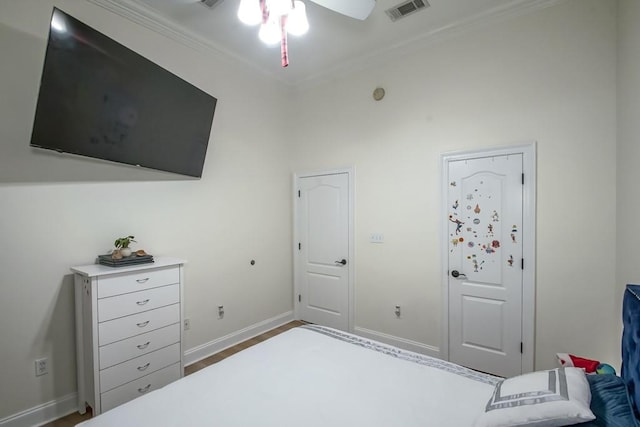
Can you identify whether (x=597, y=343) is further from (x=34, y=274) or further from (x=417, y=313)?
(x=34, y=274)

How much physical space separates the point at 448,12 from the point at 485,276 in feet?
7.48

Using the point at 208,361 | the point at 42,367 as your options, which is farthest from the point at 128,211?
the point at 208,361

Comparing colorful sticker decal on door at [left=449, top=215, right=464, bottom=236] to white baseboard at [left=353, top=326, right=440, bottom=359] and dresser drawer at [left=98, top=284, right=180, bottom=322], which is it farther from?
dresser drawer at [left=98, top=284, right=180, bottom=322]

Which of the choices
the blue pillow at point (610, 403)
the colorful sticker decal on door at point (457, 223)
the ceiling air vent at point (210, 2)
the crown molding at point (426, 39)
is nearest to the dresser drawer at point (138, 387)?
the blue pillow at point (610, 403)

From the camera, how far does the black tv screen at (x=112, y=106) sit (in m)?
1.76

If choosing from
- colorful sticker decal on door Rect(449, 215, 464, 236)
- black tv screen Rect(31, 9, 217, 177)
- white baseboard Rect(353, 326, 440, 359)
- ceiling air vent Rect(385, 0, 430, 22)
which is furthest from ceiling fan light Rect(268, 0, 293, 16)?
white baseboard Rect(353, 326, 440, 359)

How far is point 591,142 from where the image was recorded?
221cm

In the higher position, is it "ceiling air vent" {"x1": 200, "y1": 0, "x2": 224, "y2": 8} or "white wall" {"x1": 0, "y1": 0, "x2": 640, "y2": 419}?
"ceiling air vent" {"x1": 200, "y1": 0, "x2": 224, "y2": 8}

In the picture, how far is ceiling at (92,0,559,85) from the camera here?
2.44 meters

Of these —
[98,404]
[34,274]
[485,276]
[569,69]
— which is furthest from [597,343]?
[34,274]

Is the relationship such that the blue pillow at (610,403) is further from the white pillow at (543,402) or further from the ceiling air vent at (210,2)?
the ceiling air vent at (210,2)

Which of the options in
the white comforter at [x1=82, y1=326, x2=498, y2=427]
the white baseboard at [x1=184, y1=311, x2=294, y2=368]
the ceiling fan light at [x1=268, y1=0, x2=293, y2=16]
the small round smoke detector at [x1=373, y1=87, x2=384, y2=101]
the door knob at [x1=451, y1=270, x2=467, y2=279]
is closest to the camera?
the white comforter at [x1=82, y1=326, x2=498, y2=427]

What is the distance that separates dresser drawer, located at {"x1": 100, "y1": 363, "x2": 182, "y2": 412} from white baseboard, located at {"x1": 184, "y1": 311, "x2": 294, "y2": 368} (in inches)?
18.8

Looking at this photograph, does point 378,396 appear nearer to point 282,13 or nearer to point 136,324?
point 136,324
